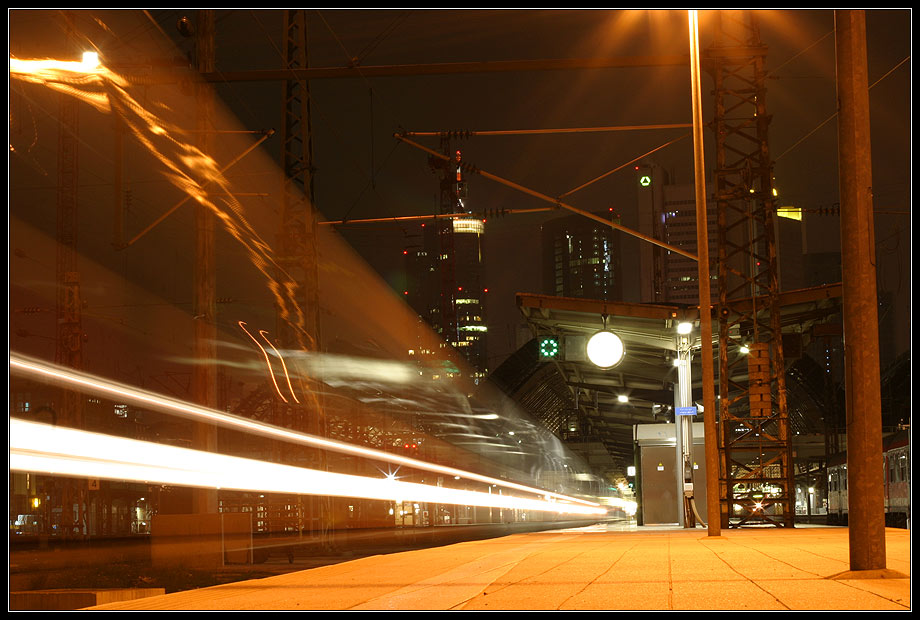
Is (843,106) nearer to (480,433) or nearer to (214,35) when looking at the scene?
(214,35)

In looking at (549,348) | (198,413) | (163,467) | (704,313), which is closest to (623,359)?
(549,348)

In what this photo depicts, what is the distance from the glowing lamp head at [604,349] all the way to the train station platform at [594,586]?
49.1 ft

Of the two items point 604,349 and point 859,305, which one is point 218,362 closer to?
point 604,349

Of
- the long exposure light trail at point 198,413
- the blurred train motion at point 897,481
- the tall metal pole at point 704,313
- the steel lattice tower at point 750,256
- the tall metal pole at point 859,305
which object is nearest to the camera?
the tall metal pole at point 859,305

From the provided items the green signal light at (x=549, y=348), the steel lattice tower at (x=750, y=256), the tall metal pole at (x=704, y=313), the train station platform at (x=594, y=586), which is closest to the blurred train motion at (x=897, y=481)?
the steel lattice tower at (x=750, y=256)

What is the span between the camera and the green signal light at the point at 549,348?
2702cm

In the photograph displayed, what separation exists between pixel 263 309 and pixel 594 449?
38368mm

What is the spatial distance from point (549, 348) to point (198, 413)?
36.9ft

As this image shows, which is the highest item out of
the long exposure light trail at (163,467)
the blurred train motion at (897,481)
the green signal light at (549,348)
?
the green signal light at (549,348)

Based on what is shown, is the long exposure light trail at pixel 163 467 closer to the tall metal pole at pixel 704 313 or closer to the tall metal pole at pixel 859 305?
the tall metal pole at pixel 859 305

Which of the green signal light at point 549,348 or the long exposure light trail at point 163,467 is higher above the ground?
the green signal light at point 549,348

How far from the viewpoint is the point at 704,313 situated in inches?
815

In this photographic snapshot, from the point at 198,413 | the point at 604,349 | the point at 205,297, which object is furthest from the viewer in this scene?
A: the point at 604,349

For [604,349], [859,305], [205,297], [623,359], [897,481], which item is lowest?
[897,481]
